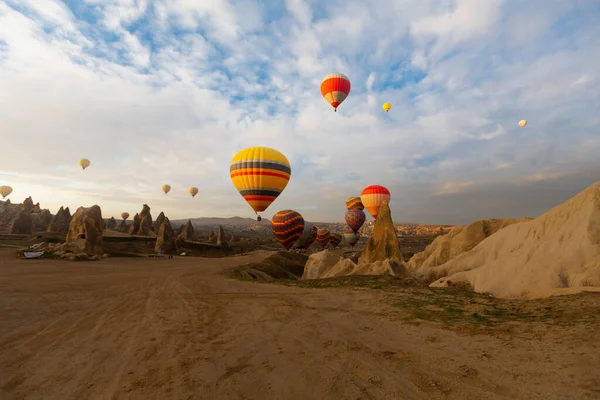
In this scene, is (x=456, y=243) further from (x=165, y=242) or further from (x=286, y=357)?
(x=165, y=242)

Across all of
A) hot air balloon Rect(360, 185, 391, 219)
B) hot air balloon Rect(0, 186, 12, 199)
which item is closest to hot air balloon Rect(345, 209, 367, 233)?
hot air balloon Rect(360, 185, 391, 219)

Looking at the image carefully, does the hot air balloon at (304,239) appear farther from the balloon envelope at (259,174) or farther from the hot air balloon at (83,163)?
the hot air balloon at (83,163)

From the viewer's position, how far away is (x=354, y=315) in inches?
377

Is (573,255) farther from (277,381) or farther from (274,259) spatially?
(274,259)

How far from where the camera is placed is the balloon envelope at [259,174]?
28.7 metres

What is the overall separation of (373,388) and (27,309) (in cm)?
1446

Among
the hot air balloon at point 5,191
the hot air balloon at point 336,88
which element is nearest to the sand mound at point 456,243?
the hot air balloon at point 336,88

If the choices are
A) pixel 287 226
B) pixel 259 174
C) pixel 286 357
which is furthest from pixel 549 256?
pixel 287 226

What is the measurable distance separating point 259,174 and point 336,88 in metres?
18.3

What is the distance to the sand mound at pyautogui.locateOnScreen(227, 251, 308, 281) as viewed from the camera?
2875cm

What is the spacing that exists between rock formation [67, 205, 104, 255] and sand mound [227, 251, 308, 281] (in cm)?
2569

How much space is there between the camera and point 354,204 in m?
73.8

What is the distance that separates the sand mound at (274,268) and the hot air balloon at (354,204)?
30.2 m

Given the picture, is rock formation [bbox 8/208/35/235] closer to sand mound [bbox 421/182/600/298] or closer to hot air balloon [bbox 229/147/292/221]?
hot air balloon [bbox 229/147/292/221]
